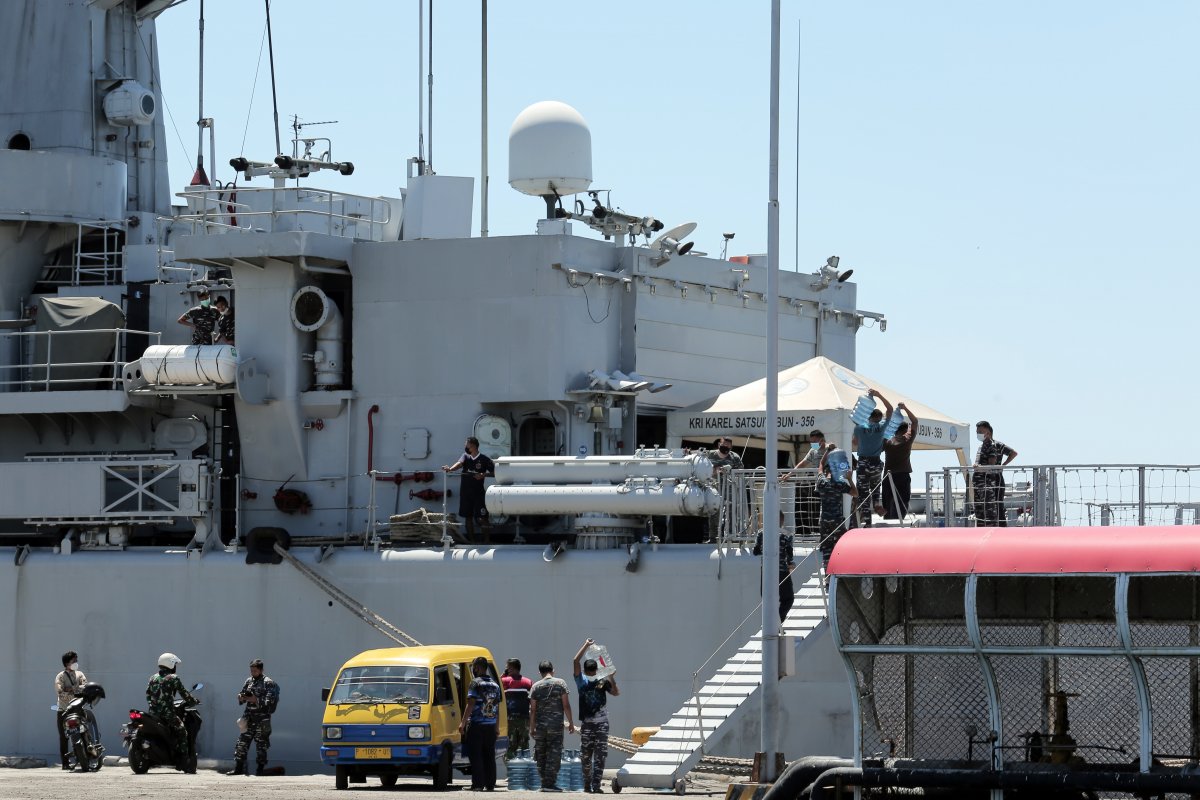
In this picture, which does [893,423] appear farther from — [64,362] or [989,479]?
[64,362]

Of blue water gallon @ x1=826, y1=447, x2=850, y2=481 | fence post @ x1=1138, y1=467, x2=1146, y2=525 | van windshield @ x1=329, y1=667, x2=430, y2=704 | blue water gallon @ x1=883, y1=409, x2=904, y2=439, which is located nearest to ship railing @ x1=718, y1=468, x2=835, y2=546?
blue water gallon @ x1=826, y1=447, x2=850, y2=481

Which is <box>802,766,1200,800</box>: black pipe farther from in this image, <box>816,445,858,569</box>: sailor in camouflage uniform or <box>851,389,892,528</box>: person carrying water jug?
<box>851,389,892,528</box>: person carrying water jug

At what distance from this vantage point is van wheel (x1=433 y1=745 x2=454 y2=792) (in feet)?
71.7

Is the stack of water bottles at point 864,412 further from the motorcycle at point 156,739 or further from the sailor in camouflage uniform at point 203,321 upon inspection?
the sailor in camouflage uniform at point 203,321

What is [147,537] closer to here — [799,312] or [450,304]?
[450,304]

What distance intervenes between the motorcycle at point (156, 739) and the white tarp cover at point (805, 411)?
24.3 ft

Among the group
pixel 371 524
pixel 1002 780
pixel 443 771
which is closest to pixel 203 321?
pixel 371 524

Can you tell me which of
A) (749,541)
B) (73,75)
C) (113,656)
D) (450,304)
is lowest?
(113,656)

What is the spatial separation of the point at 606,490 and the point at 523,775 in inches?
151

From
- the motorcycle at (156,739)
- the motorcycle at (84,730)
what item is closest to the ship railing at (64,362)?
the motorcycle at (84,730)

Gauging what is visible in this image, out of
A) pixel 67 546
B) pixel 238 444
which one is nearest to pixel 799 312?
pixel 238 444

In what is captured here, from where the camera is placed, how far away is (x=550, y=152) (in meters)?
28.1

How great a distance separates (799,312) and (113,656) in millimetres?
10879

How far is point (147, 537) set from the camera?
28469mm
